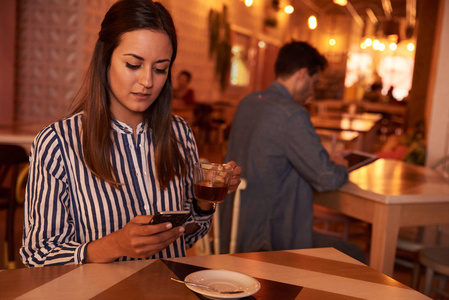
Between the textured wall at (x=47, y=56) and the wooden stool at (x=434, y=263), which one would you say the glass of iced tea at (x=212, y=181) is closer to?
the wooden stool at (x=434, y=263)

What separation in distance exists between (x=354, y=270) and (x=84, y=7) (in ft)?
18.8

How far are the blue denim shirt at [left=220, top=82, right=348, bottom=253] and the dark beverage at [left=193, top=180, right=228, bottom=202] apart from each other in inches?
51.0

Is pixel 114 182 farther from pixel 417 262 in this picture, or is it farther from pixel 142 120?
pixel 417 262

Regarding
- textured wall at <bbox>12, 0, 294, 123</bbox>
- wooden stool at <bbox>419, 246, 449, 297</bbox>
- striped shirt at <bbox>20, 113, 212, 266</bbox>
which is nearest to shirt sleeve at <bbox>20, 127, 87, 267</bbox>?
striped shirt at <bbox>20, 113, 212, 266</bbox>

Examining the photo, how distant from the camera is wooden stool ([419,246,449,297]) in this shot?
251 cm

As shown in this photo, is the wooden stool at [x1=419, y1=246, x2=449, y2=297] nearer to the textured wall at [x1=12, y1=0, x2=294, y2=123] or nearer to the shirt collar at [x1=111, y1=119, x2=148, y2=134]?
the shirt collar at [x1=111, y1=119, x2=148, y2=134]

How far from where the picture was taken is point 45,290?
1.13 meters

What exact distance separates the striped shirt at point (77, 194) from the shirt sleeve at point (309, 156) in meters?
1.02

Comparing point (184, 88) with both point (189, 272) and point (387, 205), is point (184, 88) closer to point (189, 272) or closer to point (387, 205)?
point (387, 205)

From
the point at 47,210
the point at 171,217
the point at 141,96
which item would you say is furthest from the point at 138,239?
the point at 141,96

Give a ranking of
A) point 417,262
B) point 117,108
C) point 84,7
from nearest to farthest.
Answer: point 117,108 → point 417,262 → point 84,7

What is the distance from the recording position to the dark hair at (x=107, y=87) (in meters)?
1.51

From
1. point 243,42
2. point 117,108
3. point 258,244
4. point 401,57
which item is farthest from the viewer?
point 243,42

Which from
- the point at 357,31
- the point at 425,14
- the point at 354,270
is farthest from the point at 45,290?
the point at 357,31
